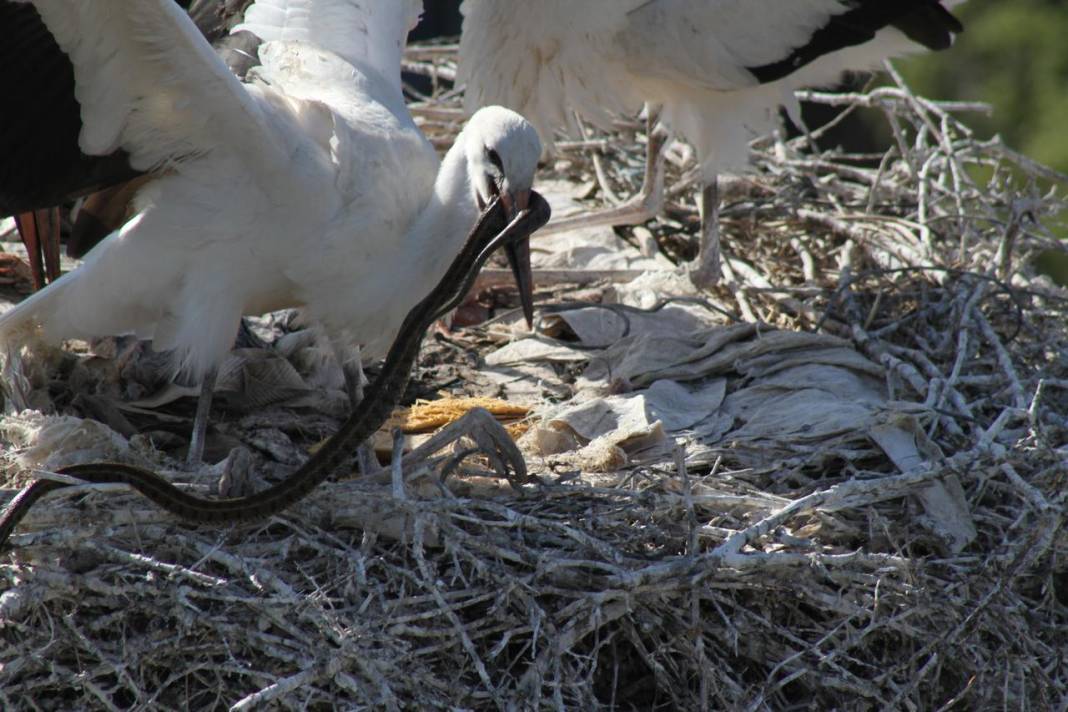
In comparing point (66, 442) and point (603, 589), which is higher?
point (66, 442)

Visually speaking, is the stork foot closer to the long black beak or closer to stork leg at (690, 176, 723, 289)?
the long black beak

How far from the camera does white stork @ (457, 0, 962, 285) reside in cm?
370

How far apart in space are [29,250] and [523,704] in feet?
6.36

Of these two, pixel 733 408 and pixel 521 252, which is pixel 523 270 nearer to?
pixel 521 252

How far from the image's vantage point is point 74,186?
2.66 metres

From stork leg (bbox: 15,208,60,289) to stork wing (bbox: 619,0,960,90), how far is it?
5.41 ft

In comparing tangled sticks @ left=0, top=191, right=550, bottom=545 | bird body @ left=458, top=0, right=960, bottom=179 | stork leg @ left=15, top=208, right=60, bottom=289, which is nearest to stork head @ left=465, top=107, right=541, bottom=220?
tangled sticks @ left=0, top=191, right=550, bottom=545

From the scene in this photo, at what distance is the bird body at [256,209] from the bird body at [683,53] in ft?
3.42

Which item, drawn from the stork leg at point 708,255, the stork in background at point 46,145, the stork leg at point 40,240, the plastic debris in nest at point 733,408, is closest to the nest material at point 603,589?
the plastic debris in nest at point 733,408

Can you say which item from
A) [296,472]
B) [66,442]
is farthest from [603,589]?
[66,442]

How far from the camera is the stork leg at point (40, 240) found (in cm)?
337

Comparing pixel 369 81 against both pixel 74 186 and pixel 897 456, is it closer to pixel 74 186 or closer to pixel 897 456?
pixel 74 186

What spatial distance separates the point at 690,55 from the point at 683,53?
0.02 metres

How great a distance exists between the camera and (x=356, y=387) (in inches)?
123
